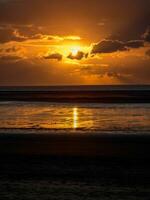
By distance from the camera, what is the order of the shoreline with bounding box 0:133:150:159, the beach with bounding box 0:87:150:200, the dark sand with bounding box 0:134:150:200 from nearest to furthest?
the dark sand with bounding box 0:134:150:200, the beach with bounding box 0:87:150:200, the shoreline with bounding box 0:133:150:159

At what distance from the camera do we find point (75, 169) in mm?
18578

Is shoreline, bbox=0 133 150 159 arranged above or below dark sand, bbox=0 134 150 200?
below

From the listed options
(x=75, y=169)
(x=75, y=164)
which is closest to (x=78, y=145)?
(x=75, y=164)

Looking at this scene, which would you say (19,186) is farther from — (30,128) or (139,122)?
(139,122)

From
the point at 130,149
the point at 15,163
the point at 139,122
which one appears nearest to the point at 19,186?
the point at 15,163

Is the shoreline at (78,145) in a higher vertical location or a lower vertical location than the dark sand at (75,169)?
lower

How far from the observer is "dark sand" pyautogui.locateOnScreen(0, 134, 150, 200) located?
48.5 feet

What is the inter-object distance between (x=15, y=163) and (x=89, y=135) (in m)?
11.9

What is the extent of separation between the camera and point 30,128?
37.2 meters

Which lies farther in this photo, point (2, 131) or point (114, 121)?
point (114, 121)

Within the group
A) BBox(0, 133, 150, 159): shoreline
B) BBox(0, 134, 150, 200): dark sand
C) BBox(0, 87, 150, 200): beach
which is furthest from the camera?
BBox(0, 133, 150, 159): shoreline

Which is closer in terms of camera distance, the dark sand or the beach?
the dark sand

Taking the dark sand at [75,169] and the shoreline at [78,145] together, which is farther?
the shoreline at [78,145]

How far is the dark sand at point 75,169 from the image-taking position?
14789mm
